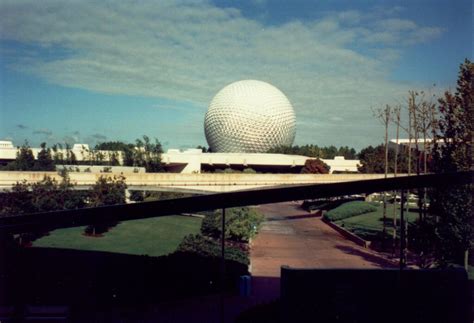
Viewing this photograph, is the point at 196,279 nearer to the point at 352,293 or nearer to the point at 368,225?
the point at 352,293

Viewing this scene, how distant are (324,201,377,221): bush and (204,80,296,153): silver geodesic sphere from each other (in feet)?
87.7

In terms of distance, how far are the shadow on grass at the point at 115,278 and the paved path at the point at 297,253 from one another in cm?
106

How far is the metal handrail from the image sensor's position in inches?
113

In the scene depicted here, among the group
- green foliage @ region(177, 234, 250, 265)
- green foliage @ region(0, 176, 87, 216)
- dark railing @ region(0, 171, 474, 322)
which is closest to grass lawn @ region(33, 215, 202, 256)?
green foliage @ region(0, 176, 87, 216)

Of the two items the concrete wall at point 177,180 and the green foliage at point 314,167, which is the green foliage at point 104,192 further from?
the green foliage at point 314,167

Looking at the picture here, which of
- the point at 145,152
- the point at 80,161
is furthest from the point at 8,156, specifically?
the point at 145,152

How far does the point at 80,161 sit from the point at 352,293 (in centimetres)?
5208

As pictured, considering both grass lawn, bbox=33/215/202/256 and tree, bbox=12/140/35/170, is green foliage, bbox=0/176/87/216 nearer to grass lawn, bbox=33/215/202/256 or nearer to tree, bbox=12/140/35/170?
grass lawn, bbox=33/215/202/256

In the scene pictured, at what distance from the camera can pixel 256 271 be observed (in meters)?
15.6

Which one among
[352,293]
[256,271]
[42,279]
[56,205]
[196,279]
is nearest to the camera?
[352,293]

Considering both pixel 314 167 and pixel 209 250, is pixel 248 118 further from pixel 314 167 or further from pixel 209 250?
pixel 209 250

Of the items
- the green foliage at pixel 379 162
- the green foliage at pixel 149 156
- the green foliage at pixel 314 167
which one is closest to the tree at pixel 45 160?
the green foliage at pixel 149 156

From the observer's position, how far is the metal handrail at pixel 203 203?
9.46ft

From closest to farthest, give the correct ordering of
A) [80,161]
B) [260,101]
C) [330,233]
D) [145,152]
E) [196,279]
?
1. [196,279]
2. [330,233]
3. [145,152]
4. [80,161]
5. [260,101]
